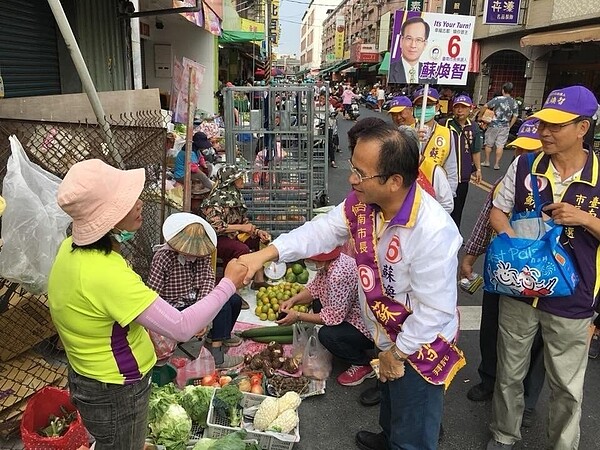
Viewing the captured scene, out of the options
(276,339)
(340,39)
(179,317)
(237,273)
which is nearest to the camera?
(179,317)

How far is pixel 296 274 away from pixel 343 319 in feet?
6.15

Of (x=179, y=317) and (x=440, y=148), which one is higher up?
(x=440, y=148)

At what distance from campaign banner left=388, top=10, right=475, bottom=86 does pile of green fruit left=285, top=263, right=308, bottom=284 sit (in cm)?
243

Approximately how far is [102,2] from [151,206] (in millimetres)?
4558

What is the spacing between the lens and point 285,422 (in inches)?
111

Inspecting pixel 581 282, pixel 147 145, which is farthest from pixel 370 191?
pixel 147 145

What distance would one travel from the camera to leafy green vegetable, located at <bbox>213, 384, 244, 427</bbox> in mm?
2912

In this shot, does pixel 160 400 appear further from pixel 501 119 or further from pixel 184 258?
pixel 501 119

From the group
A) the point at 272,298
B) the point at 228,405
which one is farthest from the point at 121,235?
the point at 272,298

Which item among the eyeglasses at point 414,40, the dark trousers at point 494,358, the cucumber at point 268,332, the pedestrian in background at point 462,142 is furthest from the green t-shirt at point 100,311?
the eyeglasses at point 414,40

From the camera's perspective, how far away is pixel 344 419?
10.8 feet

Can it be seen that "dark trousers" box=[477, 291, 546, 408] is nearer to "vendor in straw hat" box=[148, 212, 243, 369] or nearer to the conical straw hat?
"vendor in straw hat" box=[148, 212, 243, 369]

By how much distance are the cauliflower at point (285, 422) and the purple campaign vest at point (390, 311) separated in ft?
3.19

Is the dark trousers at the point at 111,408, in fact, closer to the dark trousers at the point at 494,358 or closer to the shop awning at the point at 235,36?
the dark trousers at the point at 494,358
